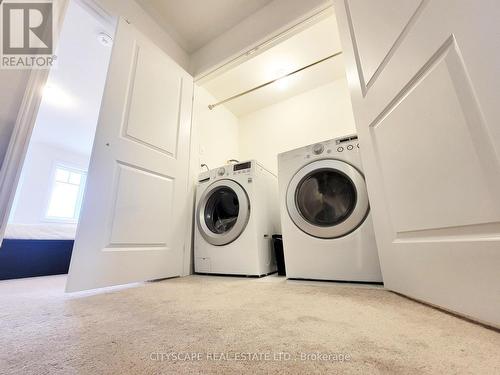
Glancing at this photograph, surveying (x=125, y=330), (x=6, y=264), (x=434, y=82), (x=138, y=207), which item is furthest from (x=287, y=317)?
(x=6, y=264)

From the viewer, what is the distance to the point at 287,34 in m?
1.74

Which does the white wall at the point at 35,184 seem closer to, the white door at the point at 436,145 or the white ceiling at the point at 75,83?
the white ceiling at the point at 75,83

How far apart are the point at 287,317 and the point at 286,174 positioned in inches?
38.8

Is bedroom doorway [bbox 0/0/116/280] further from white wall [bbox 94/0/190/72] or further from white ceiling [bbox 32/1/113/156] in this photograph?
white wall [bbox 94/0/190/72]

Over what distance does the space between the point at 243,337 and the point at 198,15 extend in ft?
8.18

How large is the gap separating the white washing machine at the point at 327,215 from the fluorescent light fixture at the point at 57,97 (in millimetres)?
3193

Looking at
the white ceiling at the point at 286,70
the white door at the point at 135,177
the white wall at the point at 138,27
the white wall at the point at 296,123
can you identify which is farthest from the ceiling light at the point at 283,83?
the white door at the point at 135,177

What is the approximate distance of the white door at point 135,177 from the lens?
1132mm

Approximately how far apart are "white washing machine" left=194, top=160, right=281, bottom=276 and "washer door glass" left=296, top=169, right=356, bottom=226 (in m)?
0.38

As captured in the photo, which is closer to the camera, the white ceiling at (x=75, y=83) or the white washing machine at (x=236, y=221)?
the white washing machine at (x=236, y=221)

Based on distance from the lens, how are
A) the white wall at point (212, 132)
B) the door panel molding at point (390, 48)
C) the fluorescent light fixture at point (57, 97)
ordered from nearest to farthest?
the door panel molding at point (390, 48) < the white wall at point (212, 132) < the fluorescent light fixture at point (57, 97)

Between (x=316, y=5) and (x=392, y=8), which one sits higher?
(x=316, y=5)

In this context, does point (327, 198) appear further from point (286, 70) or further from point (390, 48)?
point (286, 70)

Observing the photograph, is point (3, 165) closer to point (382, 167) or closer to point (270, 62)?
point (382, 167)
